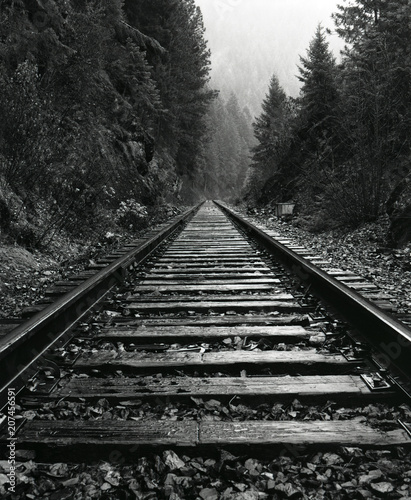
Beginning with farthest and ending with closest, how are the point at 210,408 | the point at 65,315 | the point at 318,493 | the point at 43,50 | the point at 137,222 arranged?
the point at 137,222, the point at 43,50, the point at 65,315, the point at 210,408, the point at 318,493

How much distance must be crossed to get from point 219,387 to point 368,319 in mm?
1193

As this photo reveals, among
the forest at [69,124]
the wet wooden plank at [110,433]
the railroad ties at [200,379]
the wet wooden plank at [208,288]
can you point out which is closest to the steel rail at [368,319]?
the railroad ties at [200,379]

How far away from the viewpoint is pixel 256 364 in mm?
2346

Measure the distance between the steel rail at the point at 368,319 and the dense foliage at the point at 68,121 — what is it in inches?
164

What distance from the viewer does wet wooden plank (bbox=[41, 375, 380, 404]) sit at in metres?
2.00

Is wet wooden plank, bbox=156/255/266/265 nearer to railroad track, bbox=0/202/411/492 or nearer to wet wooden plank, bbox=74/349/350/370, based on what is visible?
railroad track, bbox=0/202/411/492

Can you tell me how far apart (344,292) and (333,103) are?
50.6 feet

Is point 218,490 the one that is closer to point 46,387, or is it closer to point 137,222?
point 46,387

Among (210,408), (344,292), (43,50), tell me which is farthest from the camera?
(43,50)

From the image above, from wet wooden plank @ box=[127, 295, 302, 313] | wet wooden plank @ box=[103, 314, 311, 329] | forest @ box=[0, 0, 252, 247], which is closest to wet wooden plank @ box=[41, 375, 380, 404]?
wet wooden plank @ box=[103, 314, 311, 329]

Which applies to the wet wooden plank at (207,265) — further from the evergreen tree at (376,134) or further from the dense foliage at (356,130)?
the evergreen tree at (376,134)

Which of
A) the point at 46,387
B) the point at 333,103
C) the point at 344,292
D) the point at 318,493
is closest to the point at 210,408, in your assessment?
the point at 318,493

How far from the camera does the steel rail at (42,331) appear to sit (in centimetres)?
205

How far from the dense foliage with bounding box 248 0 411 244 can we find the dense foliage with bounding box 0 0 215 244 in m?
4.88
